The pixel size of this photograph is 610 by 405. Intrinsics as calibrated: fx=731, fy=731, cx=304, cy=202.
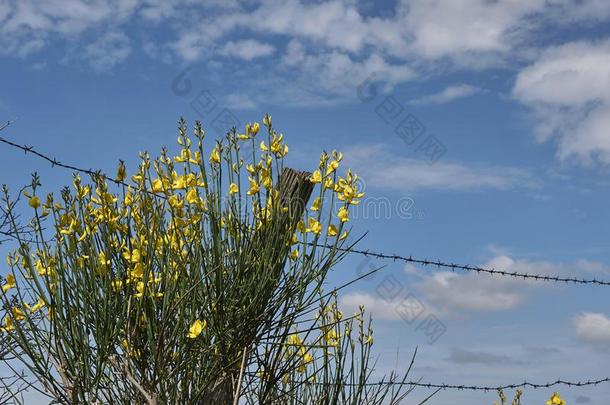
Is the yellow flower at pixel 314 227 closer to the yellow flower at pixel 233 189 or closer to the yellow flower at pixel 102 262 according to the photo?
the yellow flower at pixel 233 189

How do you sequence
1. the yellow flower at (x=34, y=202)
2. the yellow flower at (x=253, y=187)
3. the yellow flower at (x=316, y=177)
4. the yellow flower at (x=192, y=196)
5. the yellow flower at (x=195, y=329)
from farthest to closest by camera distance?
1. the yellow flower at (x=316, y=177)
2. the yellow flower at (x=253, y=187)
3. the yellow flower at (x=192, y=196)
4. the yellow flower at (x=34, y=202)
5. the yellow flower at (x=195, y=329)

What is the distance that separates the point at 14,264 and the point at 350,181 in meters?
1.76

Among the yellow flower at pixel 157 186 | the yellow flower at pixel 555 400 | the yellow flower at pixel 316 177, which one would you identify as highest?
the yellow flower at pixel 316 177

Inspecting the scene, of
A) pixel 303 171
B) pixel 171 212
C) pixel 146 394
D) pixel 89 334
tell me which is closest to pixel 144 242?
pixel 171 212

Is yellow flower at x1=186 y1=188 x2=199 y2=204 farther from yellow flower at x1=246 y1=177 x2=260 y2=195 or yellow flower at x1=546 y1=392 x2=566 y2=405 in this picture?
yellow flower at x1=546 y1=392 x2=566 y2=405

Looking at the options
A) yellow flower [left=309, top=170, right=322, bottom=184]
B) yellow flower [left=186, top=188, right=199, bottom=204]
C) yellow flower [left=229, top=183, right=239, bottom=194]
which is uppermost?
yellow flower [left=309, top=170, right=322, bottom=184]

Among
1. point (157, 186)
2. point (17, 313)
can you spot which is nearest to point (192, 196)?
point (157, 186)

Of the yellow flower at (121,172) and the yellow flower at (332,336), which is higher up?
the yellow flower at (121,172)

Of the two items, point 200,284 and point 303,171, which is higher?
point 303,171

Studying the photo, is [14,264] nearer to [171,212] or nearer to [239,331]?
[171,212]

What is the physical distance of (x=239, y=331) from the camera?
368 centimetres

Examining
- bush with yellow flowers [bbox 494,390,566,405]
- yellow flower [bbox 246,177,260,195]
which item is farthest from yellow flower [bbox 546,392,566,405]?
yellow flower [bbox 246,177,260,195]

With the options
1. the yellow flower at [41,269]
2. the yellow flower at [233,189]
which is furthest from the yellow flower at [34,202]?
the yellow flower at [233,189]

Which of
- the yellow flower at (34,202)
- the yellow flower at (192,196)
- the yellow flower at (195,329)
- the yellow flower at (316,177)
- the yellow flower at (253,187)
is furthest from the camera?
the yellow flower at (316,177)
